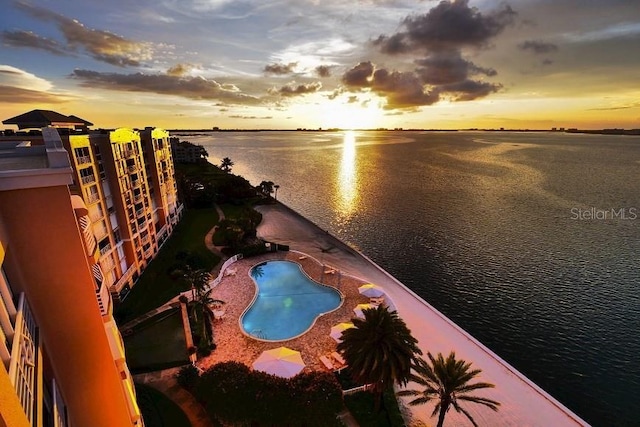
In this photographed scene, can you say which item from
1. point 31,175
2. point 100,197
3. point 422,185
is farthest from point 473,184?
point 31,175

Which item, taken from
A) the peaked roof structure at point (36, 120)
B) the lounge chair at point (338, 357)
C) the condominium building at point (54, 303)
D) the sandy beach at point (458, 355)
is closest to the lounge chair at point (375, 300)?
the sandy beach at point (458, 355)

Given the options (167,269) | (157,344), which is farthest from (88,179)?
(157,344)

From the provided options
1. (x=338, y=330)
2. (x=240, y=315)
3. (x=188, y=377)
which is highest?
(x=338, y=330)

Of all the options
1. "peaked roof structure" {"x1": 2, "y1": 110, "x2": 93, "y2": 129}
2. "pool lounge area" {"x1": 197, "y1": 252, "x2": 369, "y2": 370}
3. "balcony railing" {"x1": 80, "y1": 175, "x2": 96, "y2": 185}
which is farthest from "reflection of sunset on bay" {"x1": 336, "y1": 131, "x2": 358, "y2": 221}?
"peaked roof structure" {"x1": 2, "y1": 110, "x2": 93, "y2": 129}

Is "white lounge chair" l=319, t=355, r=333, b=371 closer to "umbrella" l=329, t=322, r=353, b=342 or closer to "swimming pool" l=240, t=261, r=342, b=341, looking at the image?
"umbrella" l=329, t=322, r=353, b=342

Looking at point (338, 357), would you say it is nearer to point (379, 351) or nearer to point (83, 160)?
point (379, 351)

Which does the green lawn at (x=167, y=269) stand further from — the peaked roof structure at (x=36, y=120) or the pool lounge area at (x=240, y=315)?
the peaked roof structure at (x=36, y=120)

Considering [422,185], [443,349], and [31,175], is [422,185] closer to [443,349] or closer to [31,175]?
[443,349]
